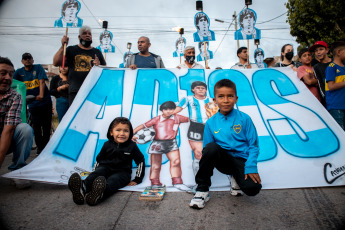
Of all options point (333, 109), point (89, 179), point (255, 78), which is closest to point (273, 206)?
point (89, 179)

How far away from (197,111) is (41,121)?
9.04 feet

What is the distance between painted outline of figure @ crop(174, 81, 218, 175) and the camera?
2.35 m

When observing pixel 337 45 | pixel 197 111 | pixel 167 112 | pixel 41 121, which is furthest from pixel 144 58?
pixel 337 45

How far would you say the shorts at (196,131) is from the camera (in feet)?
7.95

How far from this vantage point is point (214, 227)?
1.25 metres

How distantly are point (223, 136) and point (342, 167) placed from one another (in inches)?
51.1

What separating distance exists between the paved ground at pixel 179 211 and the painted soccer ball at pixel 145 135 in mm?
745

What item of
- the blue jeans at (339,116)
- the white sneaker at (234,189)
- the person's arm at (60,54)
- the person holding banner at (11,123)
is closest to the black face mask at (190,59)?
the person's arm at (60,54)

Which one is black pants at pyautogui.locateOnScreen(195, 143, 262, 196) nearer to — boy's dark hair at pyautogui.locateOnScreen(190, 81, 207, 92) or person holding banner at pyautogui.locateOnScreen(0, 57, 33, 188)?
boy's dark hair at pyautogui.locateOnScreen(190, 81, 207, 92)

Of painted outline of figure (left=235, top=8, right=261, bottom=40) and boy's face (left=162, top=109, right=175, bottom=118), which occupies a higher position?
painted outline of figure (left=235, top=8, right=261, bottom=40)

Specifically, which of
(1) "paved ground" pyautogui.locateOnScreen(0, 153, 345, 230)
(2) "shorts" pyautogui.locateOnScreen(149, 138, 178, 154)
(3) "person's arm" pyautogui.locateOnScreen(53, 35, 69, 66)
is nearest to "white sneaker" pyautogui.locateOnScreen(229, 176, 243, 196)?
(1) "paved ground" pyautogui.locateOnScreen(0, 153, 345, 230)

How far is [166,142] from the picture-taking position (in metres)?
2.38

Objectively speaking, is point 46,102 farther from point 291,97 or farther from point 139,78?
point 291,97

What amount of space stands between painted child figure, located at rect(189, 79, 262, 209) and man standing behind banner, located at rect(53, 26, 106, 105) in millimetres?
2209
